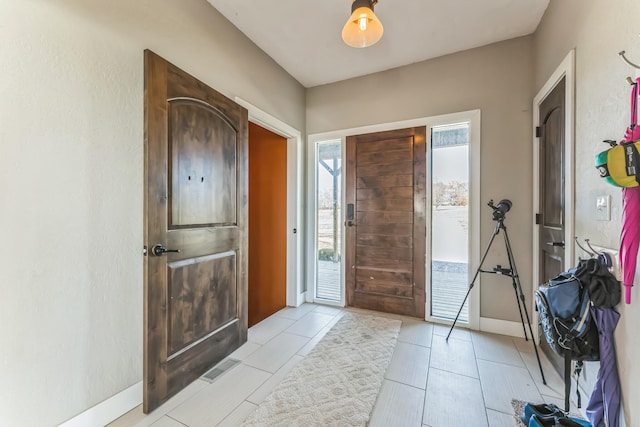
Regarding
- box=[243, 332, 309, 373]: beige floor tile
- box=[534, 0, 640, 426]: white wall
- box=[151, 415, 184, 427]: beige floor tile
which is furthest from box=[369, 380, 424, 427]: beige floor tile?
box=[151, 415, 184, 427]: beige floor tile

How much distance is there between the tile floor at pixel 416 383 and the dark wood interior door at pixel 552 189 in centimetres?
37

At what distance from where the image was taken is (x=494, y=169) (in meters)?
2.59

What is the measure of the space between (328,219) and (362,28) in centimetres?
218

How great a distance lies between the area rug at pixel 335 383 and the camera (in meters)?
1.52

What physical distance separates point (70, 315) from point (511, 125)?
370 cm

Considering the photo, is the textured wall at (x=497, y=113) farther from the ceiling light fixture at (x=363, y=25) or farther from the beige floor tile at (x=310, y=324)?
the beige floor tile at (x=310, y=324)

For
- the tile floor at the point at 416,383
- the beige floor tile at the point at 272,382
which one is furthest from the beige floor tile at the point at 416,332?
the beige floor tile at the point at 272,382

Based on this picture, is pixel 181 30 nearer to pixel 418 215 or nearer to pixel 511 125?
pixel 418 215

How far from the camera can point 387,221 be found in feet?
10.1

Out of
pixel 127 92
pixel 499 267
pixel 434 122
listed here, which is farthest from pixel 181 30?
pixel 499 267

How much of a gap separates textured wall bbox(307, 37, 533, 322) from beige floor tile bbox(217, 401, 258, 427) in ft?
7.77

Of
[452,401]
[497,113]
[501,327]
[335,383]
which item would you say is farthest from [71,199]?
[501,327]

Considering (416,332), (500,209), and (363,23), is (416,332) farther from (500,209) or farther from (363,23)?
(363,23)

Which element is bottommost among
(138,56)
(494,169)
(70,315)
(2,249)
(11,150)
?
(70,315)
